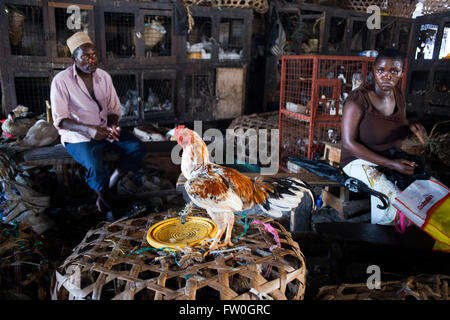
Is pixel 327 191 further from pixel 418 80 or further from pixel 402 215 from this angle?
pixel 418 80

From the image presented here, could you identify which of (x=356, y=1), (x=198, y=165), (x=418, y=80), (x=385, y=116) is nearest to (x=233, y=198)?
(x=198, y=165)

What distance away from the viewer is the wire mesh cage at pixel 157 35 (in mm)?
5227

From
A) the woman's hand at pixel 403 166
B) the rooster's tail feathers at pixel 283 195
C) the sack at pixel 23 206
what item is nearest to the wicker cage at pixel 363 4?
the woman's hand at pixel 403 166

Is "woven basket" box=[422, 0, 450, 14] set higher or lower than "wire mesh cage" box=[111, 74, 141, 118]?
higher

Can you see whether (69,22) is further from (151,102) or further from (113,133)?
(113,133)

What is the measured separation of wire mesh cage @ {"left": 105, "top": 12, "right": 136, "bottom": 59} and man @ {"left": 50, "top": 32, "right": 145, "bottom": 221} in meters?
2.12

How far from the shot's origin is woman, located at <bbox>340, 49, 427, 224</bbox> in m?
2.57

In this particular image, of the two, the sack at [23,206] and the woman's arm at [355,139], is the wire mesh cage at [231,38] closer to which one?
the woman's arm at [355,139]

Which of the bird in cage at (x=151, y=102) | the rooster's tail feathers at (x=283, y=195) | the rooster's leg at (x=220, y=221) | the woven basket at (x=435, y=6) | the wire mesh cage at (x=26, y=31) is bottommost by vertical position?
the rooster's leg at (x=220, y=221)

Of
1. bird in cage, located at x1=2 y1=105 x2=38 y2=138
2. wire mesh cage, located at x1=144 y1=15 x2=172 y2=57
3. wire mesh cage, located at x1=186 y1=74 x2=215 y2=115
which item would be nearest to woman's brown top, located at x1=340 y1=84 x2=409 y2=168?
wire mesh cage, located at x1=186 y1=74 x2=215 y2=115

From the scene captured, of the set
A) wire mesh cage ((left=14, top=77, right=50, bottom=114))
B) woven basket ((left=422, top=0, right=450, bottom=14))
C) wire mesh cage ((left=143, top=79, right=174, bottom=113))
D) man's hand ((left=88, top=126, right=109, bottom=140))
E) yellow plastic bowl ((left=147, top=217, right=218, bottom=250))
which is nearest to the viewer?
yellow plastic bowl ((left=147, top=217, right=218, bottom=250))

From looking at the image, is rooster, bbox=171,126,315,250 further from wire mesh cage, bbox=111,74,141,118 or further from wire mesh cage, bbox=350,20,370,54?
wire mesh cage, bbox=350,20,370,54

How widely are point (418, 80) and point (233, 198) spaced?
772 cm

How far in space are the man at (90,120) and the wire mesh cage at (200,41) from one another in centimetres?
245
